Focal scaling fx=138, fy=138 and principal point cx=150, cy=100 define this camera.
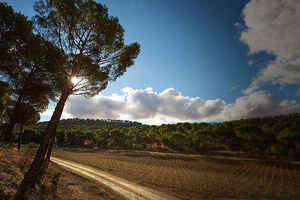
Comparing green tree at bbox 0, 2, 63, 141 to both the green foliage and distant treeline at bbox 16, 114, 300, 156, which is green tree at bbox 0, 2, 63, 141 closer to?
the green foliage

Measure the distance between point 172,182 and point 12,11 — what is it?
2072 cm

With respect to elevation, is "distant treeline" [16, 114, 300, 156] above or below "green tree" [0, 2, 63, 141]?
below

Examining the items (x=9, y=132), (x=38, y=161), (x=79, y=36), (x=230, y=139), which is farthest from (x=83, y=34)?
(x=230, y=139)

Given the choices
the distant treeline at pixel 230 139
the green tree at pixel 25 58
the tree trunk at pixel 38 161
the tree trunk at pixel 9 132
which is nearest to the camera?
the tree trunk at pixel 38 161

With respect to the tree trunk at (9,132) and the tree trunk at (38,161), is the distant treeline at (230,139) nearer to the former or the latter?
the tree trunk at (38,161)

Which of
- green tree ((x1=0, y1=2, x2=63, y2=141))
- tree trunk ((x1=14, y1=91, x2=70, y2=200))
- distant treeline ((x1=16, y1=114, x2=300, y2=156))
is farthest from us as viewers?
distant treeline ((x1=16, y1=114, x2=300, y2=156))

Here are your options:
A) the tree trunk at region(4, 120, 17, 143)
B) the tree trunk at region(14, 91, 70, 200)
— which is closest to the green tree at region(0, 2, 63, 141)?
the tree trunk at region(4, 120, 17, 143)

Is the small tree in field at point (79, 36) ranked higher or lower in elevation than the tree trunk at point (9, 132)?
higher

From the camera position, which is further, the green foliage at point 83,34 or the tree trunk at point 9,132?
the tree trunk at point 9,132

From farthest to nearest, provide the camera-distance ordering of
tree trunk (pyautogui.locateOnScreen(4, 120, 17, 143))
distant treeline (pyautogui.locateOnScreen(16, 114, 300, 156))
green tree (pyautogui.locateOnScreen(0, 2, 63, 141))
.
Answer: distant treeline (pyautogui.locateOnScreen(16, 114, 300, 156)), tree trunk (pyautogui.locateOnScreen(4, 120, 17, 143)), green tree (pyautogui.locateOnScreen(0, 2, 63, 141))

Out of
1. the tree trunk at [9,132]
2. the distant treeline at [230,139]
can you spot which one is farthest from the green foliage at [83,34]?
the distant treeline at [230,139]

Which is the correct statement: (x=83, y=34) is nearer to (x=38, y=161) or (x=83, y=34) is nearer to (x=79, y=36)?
(x=79, y=36)

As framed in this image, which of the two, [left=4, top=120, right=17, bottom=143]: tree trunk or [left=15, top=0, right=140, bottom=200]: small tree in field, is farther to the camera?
[left=4, top=120, right=17, bottom=143]: tree trunk

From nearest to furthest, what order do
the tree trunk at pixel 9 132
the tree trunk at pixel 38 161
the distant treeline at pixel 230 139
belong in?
the tree trunk at pixel 38 161 → the tree trunk at pixel 9 132 → the distant treeline at pixel 230 139
